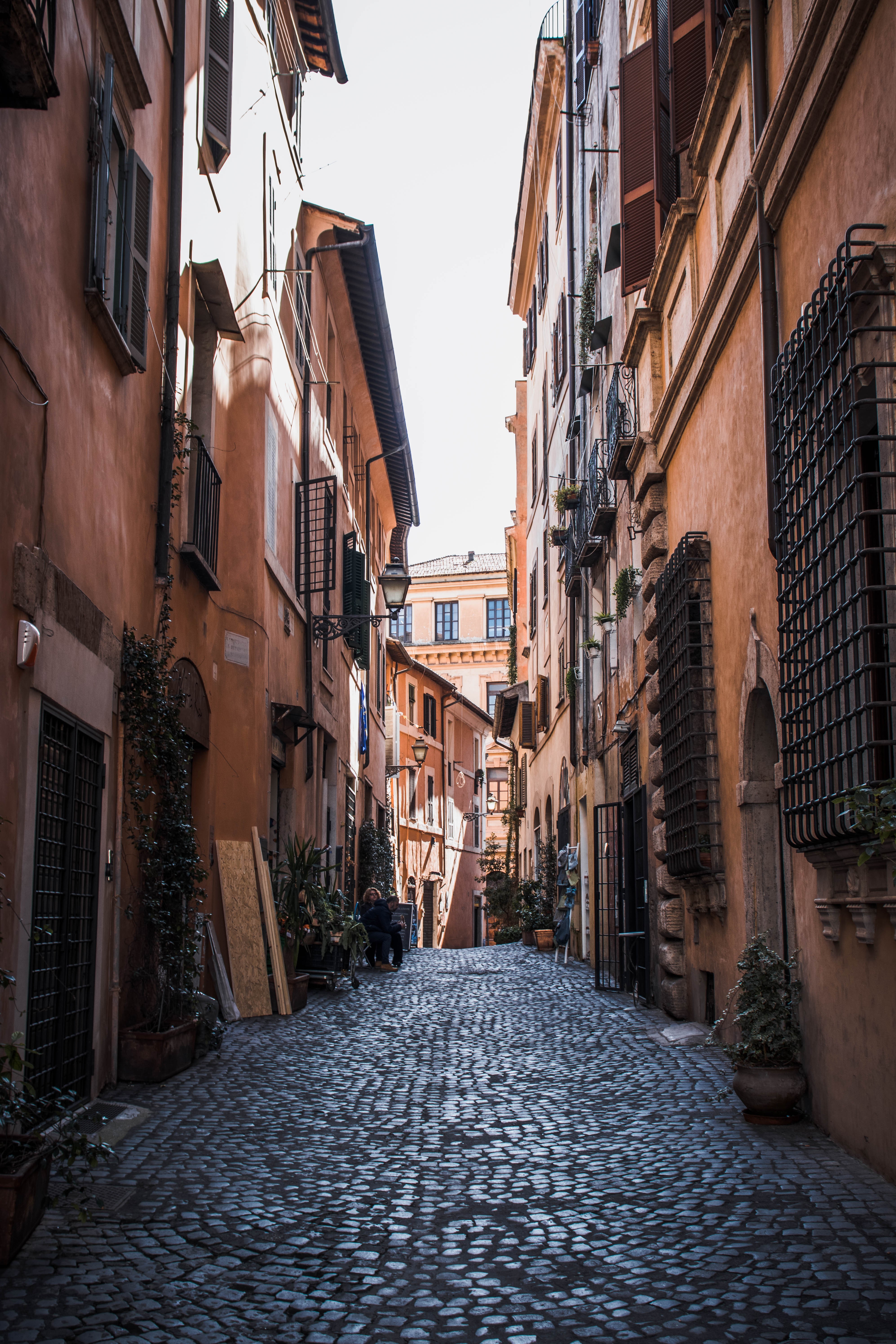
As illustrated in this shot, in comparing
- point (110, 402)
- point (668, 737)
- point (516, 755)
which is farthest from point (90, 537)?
point (516, 755)

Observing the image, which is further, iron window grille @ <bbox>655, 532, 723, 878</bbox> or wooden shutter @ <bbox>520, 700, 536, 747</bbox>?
wooden shutter @ <bbox>520, 700, 536, 747</bbox>

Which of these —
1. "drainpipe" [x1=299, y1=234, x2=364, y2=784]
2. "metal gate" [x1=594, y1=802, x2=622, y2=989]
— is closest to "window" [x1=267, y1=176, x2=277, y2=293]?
"drainpipe" [x1=299, y1=234, x2=364, y2=784]

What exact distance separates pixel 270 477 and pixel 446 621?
42600mm

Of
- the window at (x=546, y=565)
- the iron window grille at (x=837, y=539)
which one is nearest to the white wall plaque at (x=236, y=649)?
the iron window grille at (x=837, y=539)

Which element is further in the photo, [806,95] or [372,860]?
[372,860]

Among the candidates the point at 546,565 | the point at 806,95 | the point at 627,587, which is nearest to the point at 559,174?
the point at 546,565

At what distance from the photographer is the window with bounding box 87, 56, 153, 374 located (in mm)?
7035

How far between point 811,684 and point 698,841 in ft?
11.2

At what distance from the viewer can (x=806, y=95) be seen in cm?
622

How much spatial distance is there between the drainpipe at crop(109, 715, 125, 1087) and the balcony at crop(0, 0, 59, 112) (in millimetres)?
3752

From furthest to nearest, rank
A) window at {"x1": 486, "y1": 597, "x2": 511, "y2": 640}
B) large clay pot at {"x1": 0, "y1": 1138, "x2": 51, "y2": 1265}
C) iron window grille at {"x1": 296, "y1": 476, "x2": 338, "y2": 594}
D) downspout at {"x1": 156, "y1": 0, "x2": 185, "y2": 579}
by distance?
window at {"x1": 486, "y1": 597, "x2": 511, "y2": 640} → iron window grille at {"x1": 296, "y1": 476, "x2": 338, "y2": 594} → downspout at {"x1": 156, "y1": 0, "x2": 185, "y2": 579} → large clay pot at {"x1": 0, "y1": 1138, "x2": 51, "y2": 1265}

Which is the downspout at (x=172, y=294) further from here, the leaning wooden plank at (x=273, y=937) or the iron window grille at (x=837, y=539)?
the iron window grille at (x=837, y=539)

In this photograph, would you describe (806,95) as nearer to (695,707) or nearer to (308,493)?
(695,707)

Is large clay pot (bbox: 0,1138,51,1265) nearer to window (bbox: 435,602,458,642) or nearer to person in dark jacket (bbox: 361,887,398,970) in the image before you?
person in dark jacket (bbox: 361,887,398,970)
